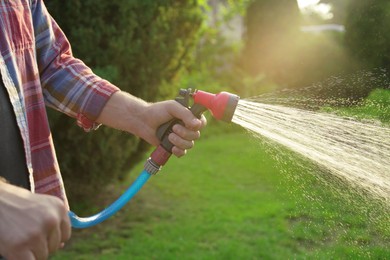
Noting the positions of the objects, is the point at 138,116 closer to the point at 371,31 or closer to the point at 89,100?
the point at 89,100

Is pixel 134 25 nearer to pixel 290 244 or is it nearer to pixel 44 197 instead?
pixel 290 244

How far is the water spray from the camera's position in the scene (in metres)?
2.10

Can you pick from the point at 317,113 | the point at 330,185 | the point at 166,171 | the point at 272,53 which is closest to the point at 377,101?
the point at 317,113

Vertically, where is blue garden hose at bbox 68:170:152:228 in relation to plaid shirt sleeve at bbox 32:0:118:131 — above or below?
below

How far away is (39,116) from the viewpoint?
1.99 meters

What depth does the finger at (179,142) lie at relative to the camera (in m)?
2.15

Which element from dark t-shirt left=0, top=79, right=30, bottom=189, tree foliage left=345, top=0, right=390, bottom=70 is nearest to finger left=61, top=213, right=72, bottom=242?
dark t-shirt left=0, top=79, right=30, bottom=189

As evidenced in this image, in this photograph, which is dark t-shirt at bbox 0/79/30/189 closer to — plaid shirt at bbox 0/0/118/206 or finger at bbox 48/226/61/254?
plaid shirt at bbox 0/0/118/206

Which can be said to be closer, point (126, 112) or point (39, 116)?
point (39, 116)

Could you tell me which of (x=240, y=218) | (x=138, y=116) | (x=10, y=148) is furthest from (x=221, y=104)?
(x=240, y=218)

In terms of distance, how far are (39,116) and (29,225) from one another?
86 centimetres

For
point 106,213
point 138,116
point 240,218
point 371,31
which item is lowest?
point 240,218

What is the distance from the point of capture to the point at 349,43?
5.36m

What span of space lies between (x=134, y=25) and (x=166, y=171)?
284 centimetres
